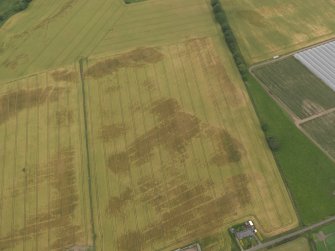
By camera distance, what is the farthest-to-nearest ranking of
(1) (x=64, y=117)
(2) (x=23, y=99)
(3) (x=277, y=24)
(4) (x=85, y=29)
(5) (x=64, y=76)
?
(4) (x=85, y=29) < (3) (x=277, y=24) < (5) (x=64, y=76) < (2) (x=23, y=99) < (1) (x=64, y=117)

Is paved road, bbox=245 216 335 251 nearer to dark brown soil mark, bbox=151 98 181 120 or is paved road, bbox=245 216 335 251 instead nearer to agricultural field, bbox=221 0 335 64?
dark brown soil mark, bbox=151 98 181 120

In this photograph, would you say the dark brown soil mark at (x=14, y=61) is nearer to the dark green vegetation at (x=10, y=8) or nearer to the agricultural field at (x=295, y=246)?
the dark green vegetation at (x=10, y=8)

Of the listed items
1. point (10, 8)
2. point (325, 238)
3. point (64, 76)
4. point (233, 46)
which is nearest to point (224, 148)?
point (325, 238)

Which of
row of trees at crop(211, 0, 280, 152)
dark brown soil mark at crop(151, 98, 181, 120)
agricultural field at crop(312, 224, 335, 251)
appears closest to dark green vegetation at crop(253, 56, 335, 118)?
row of trees at crop(211, 0, 280, 152)

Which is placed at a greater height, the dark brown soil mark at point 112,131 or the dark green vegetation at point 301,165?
the dark brown soil mark at point 112,131

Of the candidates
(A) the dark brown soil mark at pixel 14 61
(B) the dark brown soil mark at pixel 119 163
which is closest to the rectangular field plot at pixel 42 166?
(B) the dark brown soil mark at pixel 119 163

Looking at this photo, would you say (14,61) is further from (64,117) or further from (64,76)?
(64,117)
